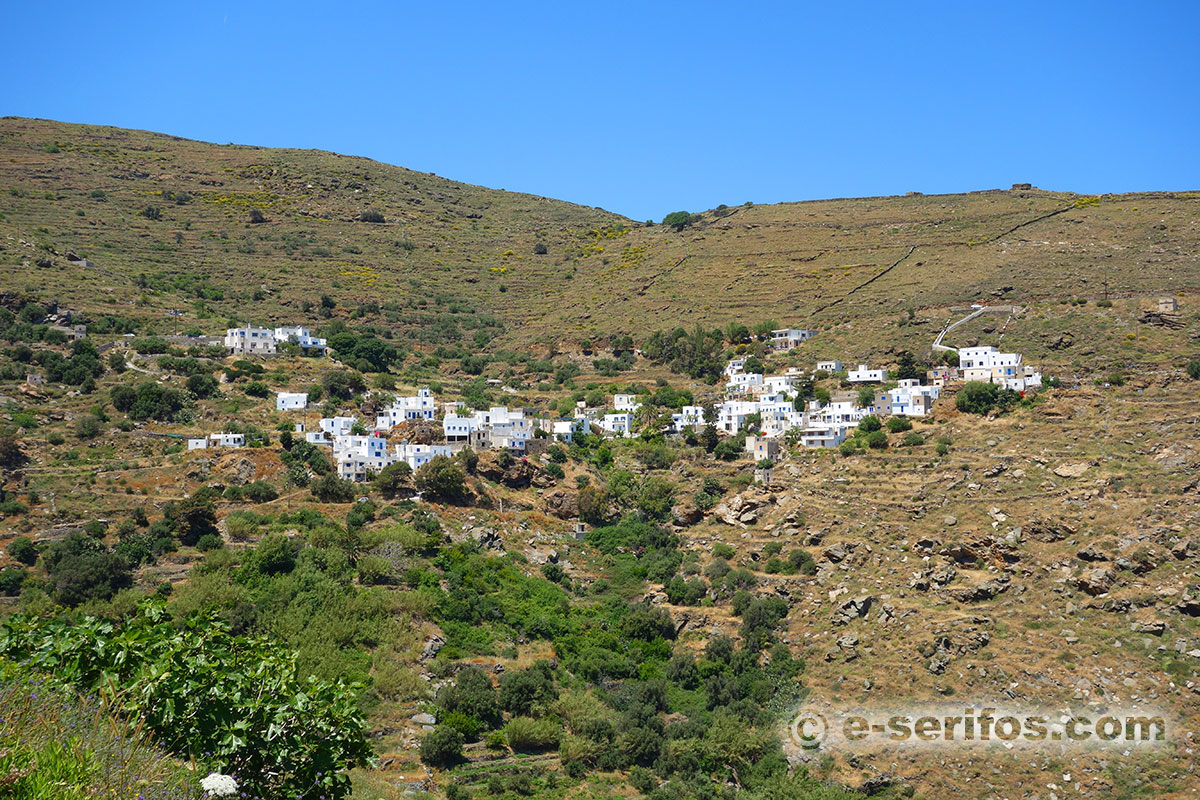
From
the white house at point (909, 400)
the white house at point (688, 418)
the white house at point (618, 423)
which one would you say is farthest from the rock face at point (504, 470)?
the white house at point (909, 400)

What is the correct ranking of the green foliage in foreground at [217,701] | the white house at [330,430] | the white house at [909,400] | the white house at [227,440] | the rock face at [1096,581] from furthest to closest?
the white house at [909,400], the white house at [330,430], the white house at [227,440], the rock face at [1096,581], the green foliage in foreground at [217,701]

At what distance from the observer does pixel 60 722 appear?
27.5 feet

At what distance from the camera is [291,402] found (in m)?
52.2

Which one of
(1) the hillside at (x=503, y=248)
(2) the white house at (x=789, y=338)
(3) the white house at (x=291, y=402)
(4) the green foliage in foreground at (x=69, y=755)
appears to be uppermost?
(1) the hillside at (x=503, y=248)

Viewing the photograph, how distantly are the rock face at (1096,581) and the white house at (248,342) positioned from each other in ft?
141

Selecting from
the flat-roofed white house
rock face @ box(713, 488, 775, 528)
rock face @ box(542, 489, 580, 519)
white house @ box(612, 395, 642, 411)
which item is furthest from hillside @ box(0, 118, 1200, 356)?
rock face @ box(542, 489, 580, 519)

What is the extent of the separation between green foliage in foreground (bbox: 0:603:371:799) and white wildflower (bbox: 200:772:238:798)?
3.59 feet

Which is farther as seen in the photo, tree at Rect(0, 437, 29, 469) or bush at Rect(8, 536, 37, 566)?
tree at Rect(0, 437, 29, 469)

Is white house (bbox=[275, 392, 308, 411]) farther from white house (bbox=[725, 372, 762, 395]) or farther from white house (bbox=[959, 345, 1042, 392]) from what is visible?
white house (bbox=[959, 345, 1042, 392])

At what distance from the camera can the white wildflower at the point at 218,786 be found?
891 centimetres

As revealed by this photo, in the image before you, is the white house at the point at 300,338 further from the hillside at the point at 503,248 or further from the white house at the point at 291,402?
the white house at the point at 291,402

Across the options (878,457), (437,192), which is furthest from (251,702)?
(437,192)

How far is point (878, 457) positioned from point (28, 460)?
1326 inches

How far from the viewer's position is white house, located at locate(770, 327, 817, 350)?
62.8 meters
